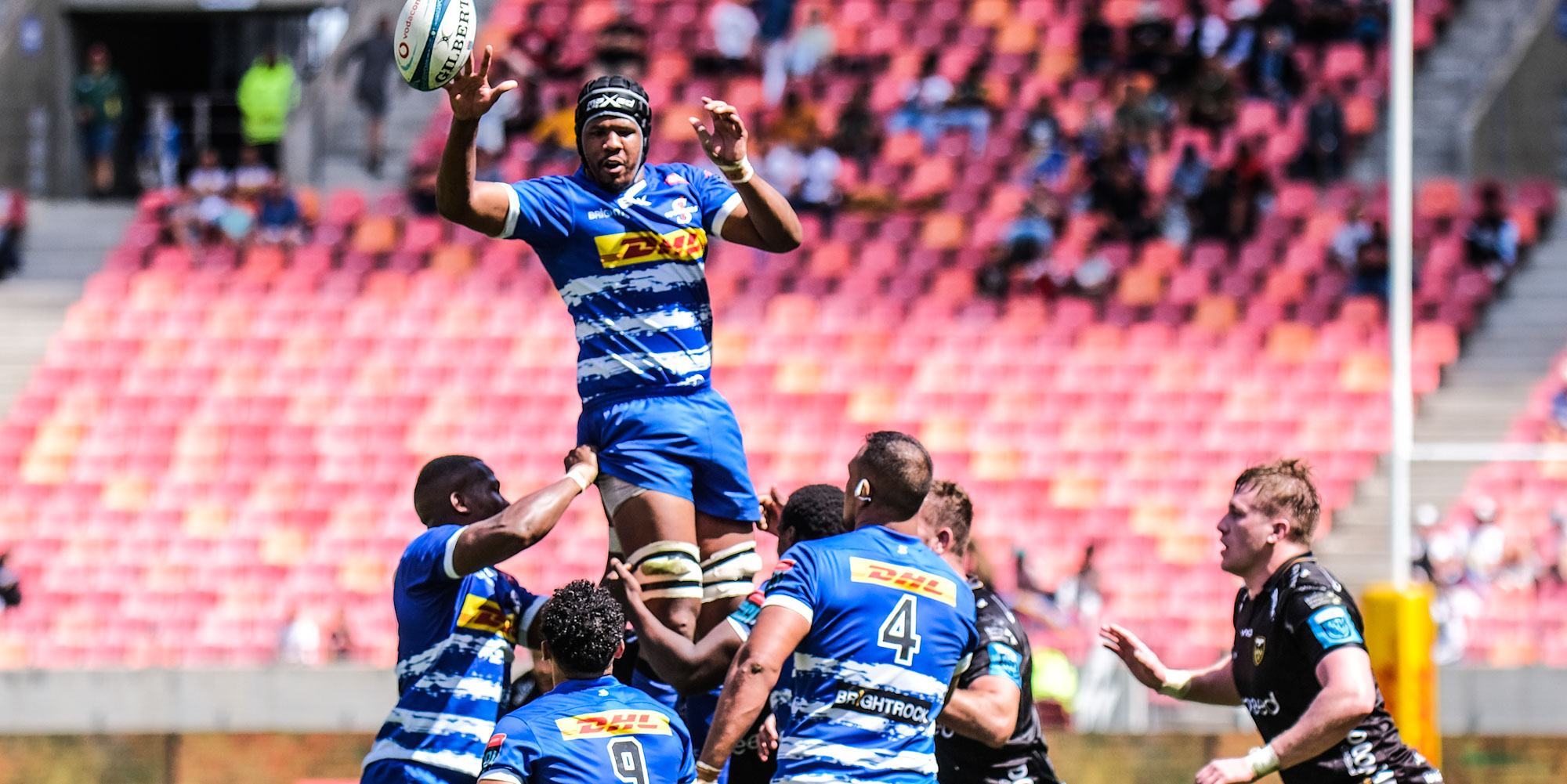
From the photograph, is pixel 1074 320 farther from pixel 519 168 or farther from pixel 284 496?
pixel 284 496

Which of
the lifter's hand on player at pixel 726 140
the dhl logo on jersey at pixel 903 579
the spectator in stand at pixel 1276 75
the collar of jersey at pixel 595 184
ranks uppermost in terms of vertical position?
the spectator in stand at pixel 1276 75

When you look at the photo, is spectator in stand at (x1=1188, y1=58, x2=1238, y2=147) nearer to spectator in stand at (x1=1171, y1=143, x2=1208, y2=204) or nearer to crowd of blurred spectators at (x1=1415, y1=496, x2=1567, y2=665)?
spectator in stand at (x1=1171, y1=143, x2=1208, y2=204)

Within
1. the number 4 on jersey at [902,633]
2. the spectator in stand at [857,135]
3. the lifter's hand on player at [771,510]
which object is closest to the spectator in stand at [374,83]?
the spectator in stand at [857,135]

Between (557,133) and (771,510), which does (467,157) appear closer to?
(771,510)

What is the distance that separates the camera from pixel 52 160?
953 inches

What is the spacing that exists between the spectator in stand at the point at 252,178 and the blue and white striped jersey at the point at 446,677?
592 inches

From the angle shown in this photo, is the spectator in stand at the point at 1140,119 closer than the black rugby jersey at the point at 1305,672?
No

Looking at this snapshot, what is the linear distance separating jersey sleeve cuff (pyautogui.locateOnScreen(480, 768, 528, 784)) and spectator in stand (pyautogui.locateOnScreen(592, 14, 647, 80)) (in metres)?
16.4

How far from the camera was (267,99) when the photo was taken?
74.2 ft

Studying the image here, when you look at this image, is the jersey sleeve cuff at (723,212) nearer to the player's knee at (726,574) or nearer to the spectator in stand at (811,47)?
the player's knee at (726,574)

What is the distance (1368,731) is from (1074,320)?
11975 mm

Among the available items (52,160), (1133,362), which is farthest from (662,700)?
(52,160)

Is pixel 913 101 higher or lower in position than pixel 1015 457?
higher

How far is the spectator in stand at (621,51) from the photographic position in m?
21.0
